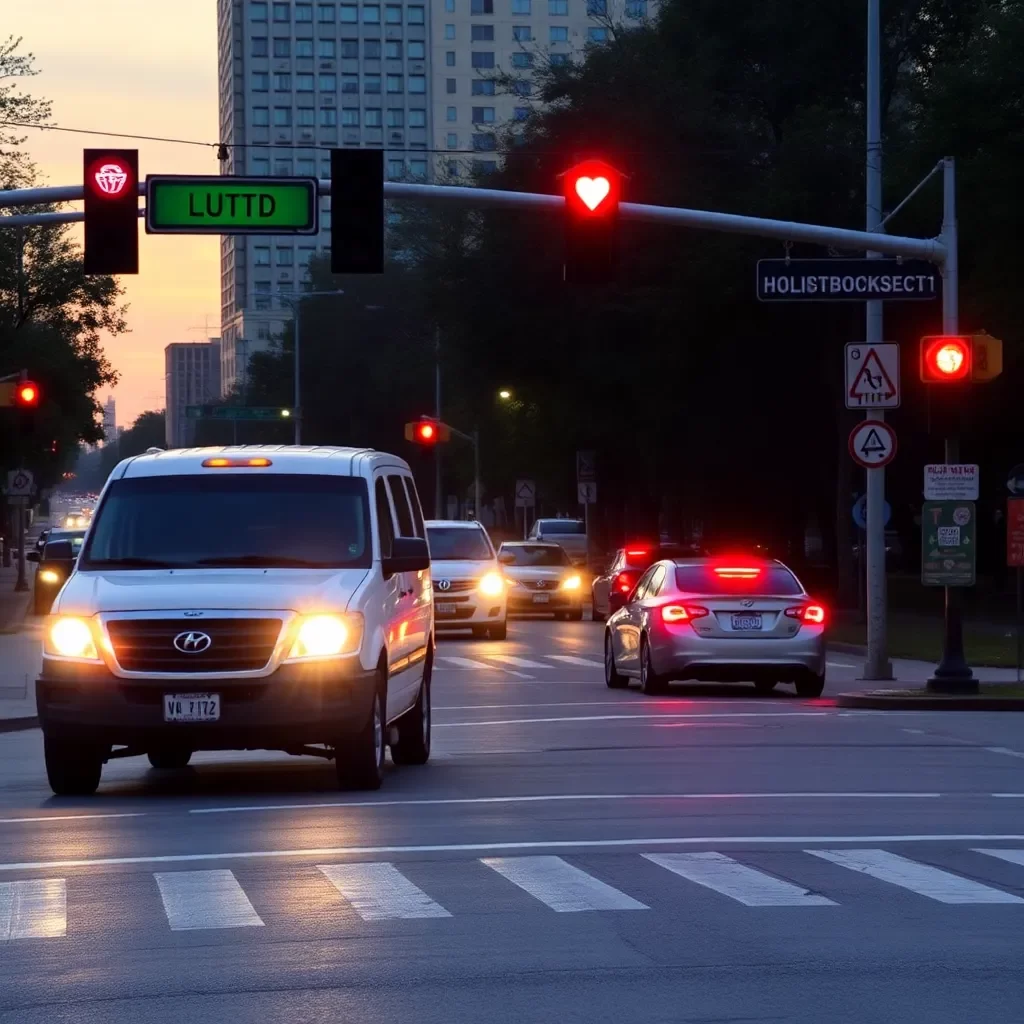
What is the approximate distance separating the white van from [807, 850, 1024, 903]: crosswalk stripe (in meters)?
3.83

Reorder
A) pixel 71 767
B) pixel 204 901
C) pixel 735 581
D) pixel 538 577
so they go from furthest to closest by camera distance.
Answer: pixel 538 577, pixel 735 581, pixel 71 767, pixel 204 901

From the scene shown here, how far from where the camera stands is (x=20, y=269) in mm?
61812

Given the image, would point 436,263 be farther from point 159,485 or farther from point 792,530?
point 159,485

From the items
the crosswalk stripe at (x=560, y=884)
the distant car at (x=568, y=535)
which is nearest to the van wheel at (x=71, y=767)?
the crosswalk stripe at (x=560, y=884)

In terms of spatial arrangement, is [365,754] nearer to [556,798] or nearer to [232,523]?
[556,798]

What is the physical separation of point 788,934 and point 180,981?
244 centimetres

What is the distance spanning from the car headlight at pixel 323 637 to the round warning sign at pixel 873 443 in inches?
560

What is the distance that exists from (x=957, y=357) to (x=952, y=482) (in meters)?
1.60

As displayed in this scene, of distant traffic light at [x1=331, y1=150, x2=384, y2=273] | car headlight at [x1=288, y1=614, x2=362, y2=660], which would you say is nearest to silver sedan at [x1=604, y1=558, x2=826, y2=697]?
distant traffic light at [x1=331, y1=150, x2=384, y2=273]

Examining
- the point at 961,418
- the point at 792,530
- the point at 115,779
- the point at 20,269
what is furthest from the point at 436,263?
the point at 115,779

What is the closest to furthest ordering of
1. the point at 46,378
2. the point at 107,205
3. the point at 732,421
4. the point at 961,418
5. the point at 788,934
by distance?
the point at 788,934 → the point at 107,205 → the point at 961,418 → the point at 732,421 → the point at 46,378

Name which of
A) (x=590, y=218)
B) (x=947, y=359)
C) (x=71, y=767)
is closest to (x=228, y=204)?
(x=590, y=218)

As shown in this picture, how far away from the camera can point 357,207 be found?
72.9 feet

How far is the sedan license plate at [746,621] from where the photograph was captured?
24.7 metres
